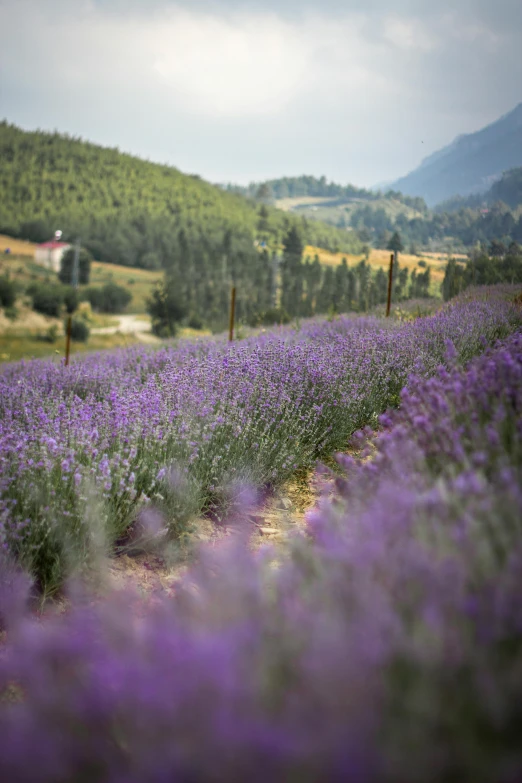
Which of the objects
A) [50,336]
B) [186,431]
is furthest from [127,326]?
[186,431]

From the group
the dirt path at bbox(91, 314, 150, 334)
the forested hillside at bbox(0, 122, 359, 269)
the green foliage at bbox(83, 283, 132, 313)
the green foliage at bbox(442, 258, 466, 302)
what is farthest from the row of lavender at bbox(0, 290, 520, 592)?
the forested hillside at bbox(0, 122, 359, 269)

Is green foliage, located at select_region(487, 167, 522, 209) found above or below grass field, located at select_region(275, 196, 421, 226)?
below

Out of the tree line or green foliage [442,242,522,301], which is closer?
green foliage [442,242,522,301]

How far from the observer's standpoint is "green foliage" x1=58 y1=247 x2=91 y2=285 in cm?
5606

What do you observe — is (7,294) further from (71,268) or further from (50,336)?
(71,268)

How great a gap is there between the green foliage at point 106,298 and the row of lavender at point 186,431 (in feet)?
160

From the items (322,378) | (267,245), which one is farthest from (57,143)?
(322,378)

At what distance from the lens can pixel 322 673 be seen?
0.96 metres

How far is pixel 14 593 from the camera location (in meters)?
2.21

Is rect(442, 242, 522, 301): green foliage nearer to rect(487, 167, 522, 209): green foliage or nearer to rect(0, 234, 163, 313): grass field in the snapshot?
rect(487, 167, 522, 209): green foliage

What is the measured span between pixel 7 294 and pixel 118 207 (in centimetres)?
5050

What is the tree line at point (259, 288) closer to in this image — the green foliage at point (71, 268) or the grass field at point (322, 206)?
the green foliage at point (71, 268)

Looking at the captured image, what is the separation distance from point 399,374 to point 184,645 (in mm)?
3362

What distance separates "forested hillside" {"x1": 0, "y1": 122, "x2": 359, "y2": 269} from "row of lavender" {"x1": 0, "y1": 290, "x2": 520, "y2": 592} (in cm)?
5238
